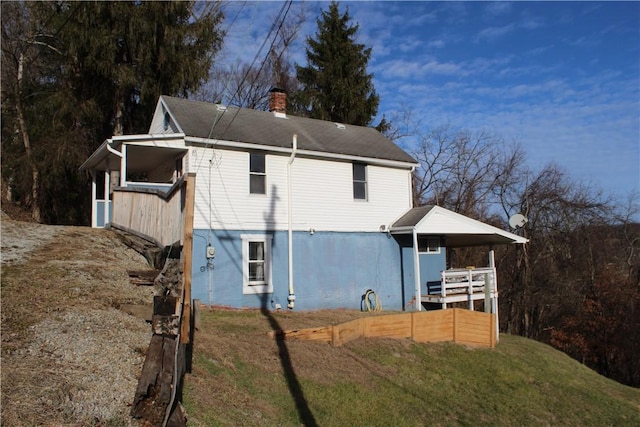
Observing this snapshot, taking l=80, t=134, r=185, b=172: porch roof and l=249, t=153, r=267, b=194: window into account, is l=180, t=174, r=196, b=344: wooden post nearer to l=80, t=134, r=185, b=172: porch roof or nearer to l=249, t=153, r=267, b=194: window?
l=80, t=134, r=185, b=172: porch roof

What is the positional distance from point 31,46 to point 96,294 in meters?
22.3

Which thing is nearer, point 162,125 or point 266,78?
point 162,125

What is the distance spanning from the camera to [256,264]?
16.3 metres

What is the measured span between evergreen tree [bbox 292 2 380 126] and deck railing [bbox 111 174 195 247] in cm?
2070

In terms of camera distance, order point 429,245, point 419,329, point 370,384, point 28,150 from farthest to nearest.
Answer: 1. point 28,150
2. point 429,245
3. point 419,329
4. point 370,384

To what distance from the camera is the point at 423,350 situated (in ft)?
44.3

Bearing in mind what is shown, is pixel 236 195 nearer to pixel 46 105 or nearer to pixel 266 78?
pixel 46 105

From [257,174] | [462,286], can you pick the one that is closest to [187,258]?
[257,174]

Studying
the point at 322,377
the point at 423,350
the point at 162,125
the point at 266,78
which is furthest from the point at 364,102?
the point at 322,377

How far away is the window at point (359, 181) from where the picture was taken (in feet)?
61.9

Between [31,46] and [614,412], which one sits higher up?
[31,46]

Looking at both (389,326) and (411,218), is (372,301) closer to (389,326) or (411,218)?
Answer: (411,218)

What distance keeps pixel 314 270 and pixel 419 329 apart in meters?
4.25

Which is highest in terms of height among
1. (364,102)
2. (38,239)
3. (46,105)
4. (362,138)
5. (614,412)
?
(364,102)
